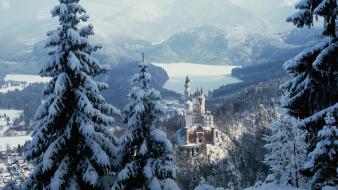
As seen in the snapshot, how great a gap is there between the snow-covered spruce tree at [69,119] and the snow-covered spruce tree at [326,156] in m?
9.95

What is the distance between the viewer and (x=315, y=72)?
24703mm

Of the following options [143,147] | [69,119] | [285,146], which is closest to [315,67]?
[143,147]

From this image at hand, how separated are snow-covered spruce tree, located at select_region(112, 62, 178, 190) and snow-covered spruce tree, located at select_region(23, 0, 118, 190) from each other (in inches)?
42.6

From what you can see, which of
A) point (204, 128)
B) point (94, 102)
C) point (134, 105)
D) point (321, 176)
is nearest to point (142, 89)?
point (134, 105)

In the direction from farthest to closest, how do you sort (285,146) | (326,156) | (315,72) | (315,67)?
(285,146) < (315,72) < (326,156) < (315,67)

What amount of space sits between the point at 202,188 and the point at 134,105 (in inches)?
297

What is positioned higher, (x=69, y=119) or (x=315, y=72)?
(x=315, y=72)

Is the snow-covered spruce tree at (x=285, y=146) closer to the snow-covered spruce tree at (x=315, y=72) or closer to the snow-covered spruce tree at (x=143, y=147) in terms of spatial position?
the snow-covered spruce tree at (x=315, y=72)

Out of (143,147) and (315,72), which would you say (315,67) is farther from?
(143,147)

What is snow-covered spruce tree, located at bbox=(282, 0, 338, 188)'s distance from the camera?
22.9 meters

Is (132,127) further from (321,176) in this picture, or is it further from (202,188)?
(321,176)

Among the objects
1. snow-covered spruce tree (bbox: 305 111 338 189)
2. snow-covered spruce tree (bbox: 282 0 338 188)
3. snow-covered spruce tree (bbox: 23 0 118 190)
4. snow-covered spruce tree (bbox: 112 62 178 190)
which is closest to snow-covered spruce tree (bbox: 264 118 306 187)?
snow-covered spruce tree (bbox: 282 0 338 188)

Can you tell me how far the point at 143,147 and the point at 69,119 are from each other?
404 cm

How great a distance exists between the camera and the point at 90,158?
998 inches
